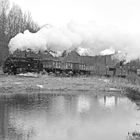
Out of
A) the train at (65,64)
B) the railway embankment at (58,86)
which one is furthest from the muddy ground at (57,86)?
the train at (65,64)

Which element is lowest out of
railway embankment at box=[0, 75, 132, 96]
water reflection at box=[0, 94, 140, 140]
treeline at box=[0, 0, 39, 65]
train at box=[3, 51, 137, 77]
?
water reflection at box=[0, 94, 140, 140]

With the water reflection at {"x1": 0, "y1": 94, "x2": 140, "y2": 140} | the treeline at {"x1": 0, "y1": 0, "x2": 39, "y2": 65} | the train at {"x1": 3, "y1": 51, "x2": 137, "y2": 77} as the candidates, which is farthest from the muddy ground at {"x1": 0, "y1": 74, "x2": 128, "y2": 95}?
the treeline at {"x1": 0, "y1": 0, "x2": 39, "y2": 65}

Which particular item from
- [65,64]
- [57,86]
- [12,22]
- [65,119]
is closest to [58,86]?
[57,86]

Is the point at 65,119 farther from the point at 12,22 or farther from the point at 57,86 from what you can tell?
the point at 12,22

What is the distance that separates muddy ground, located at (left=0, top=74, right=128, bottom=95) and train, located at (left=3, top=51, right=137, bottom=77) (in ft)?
20.3

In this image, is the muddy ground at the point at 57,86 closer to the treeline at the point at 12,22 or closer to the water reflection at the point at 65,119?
the water reflection at the point at 65,119

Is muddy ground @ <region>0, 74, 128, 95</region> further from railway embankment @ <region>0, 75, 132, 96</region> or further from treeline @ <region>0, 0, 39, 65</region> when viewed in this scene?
treeline @ <region>0, 0, 39, 65</region>

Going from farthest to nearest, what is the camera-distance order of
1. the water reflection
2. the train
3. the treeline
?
the treeline → the train → the water reflection

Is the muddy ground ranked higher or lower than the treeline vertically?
lower

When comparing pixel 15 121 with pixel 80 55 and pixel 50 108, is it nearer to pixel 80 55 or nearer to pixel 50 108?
pixel 50 108

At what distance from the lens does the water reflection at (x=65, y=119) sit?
13.3m

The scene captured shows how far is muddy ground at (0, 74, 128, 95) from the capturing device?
2917 cm

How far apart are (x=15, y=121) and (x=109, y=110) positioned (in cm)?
718

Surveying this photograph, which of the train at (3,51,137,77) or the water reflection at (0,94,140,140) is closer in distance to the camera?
the water reflection at (0,94,140,140)
